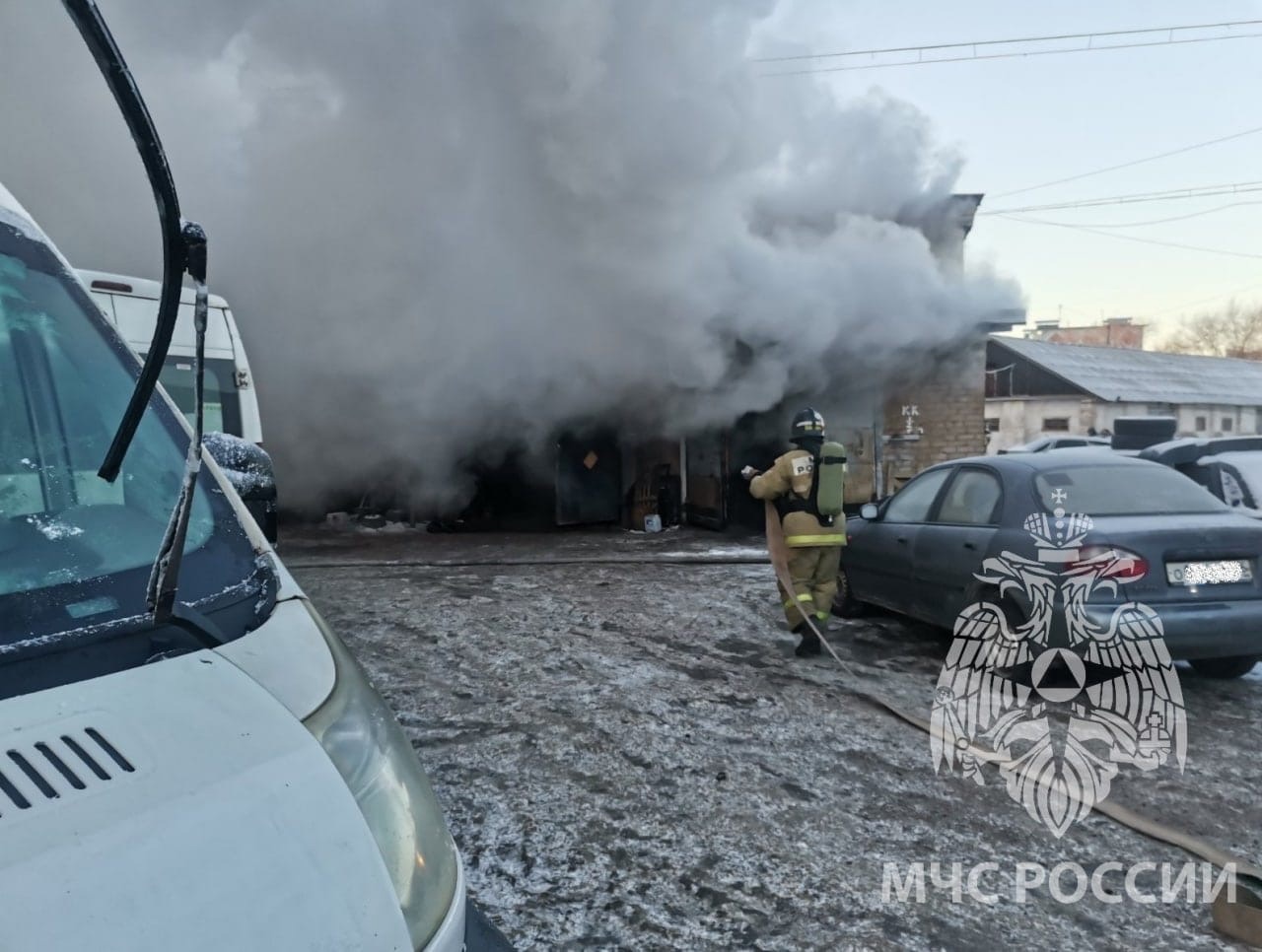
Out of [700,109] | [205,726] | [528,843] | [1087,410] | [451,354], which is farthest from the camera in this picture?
[1087,410]

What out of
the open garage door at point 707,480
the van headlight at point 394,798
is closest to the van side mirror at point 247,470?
the van headlight at point 394,798

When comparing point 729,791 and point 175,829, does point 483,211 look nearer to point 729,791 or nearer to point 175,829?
point 729,791

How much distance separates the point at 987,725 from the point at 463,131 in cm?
820

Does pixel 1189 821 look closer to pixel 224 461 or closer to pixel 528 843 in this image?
pixel 528 843

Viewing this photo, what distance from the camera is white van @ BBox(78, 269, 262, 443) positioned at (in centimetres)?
522

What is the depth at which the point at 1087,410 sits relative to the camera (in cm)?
2544

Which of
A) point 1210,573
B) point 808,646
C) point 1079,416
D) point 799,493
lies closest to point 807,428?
point 799,493

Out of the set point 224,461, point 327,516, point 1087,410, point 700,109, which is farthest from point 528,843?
point 1087,410

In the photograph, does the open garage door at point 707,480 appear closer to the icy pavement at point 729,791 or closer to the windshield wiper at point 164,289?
the icy pavement at point 729,791

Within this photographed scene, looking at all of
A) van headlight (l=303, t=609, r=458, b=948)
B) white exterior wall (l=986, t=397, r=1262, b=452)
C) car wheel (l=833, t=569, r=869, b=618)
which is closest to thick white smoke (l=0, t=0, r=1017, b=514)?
car wheel (l=833, t=569, r=869, b=618)

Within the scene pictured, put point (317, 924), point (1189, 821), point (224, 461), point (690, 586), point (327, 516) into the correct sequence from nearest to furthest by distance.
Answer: point (317, 924) → point (224, 461) → point (1189, 821) → point (690, 586) → point (327, 516)

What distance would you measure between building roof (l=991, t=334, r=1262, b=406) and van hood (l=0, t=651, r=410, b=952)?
27.8 m

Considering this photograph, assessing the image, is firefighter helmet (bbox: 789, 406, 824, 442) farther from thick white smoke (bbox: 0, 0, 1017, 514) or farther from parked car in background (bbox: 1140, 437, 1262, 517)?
thick white smoke (bbox: 0, 0, 1017, 514)

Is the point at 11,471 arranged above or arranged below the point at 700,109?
below
